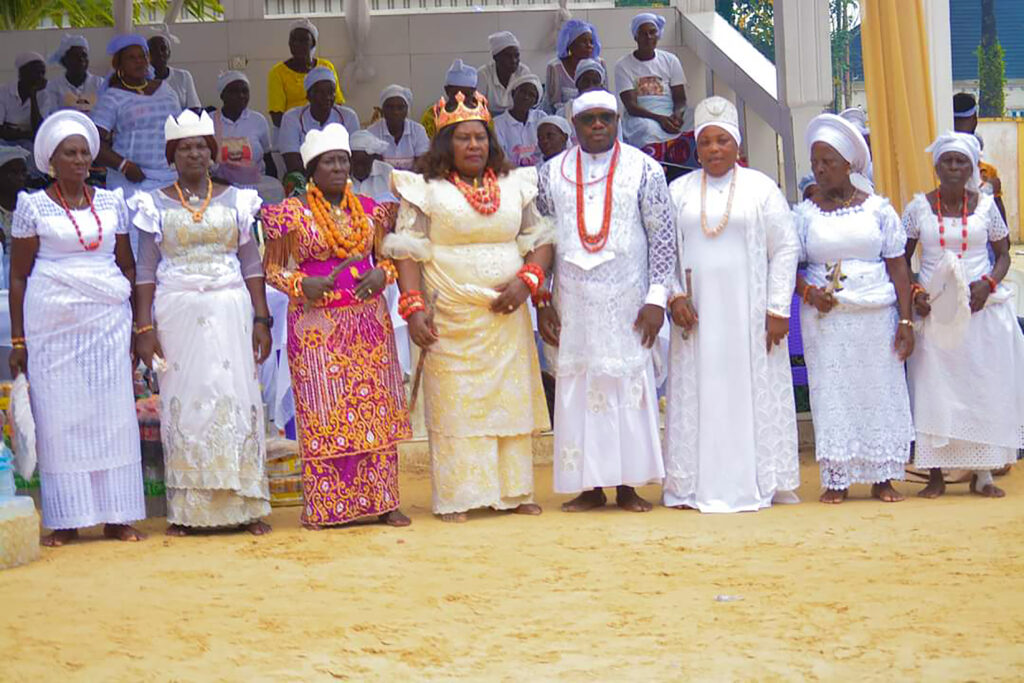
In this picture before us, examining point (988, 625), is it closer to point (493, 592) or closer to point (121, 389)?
point (493, 592)

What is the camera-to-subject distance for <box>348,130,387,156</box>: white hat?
1152 cm

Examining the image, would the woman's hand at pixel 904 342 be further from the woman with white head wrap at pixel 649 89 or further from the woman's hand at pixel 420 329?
the woman with white head wrap at pixel 649 89

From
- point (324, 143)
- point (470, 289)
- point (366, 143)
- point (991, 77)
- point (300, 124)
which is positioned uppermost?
point (991, 77)

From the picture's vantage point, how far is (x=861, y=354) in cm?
806

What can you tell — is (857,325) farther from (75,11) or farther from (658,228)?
(75,11)

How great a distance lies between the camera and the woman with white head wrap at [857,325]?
8031 mm

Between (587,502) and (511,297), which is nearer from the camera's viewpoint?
(511,297)

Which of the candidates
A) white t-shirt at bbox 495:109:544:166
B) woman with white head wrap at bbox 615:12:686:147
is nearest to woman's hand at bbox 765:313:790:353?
white t-shirt at bbox 495:109:544:166

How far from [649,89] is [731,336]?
18.8ft

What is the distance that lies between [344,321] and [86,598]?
2084mm

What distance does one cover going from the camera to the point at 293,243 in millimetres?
7680

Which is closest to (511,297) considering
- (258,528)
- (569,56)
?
(258,528)

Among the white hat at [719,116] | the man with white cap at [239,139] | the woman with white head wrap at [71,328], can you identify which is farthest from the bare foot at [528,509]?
the man with white cap at [239,139]

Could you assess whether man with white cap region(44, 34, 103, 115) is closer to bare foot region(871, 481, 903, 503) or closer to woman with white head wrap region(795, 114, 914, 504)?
woman with white head wrap region(795, 114, 914, 504)
